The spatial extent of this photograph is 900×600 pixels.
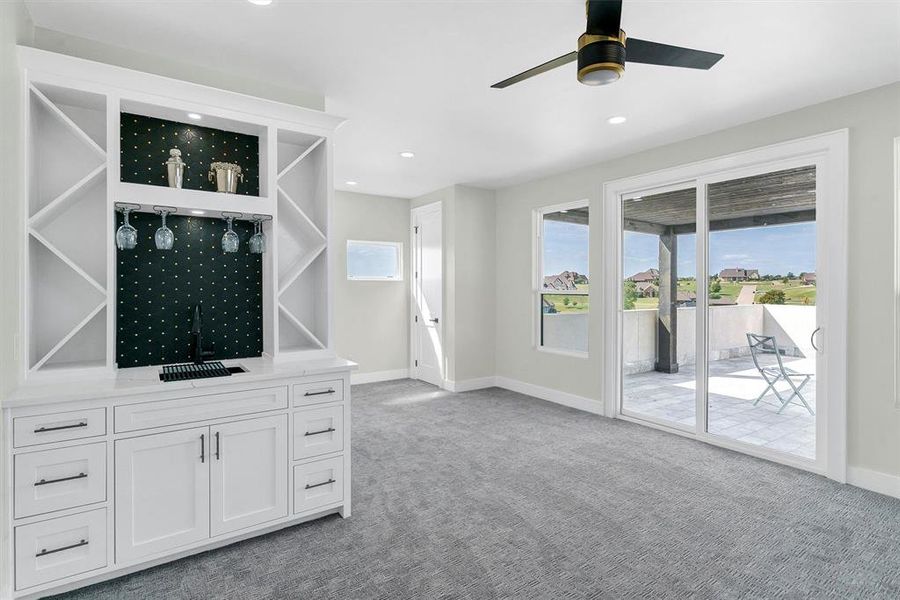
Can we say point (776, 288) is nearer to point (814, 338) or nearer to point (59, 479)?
point (814, 338)

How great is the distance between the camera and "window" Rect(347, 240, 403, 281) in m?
6.51

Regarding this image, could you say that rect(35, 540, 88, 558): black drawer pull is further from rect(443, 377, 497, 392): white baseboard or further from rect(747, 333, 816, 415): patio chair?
rect(747, 333, 816, 415): patio chair

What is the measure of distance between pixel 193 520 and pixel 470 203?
190 inches

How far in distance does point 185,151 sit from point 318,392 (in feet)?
5.64

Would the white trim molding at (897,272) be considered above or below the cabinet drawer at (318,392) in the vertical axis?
above

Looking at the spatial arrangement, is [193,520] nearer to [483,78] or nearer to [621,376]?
[483,78]

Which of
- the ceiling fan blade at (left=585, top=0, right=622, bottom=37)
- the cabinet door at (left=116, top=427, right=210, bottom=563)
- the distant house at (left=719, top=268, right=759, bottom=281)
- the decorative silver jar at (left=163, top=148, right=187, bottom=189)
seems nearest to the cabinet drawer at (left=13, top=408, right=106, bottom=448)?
the cabinet door at (left=116, top=427, right=210, bottom=563)

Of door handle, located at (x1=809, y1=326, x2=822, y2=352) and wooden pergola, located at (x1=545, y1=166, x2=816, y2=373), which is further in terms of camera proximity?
wooden pergola, located at (x1=545, y1=166, x2=816, y2=373)

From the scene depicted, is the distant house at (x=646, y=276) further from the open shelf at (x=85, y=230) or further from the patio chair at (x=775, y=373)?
the open shelf at (x=85, y=230)

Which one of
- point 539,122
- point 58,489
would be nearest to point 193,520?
point 58,489

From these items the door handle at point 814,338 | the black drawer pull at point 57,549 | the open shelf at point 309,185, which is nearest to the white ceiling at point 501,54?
the open shelf at point 309,185

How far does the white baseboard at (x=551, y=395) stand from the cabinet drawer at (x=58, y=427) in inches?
172

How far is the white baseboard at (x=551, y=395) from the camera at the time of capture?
5.07 m

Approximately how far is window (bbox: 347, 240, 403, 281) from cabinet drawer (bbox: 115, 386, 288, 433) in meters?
4.03
